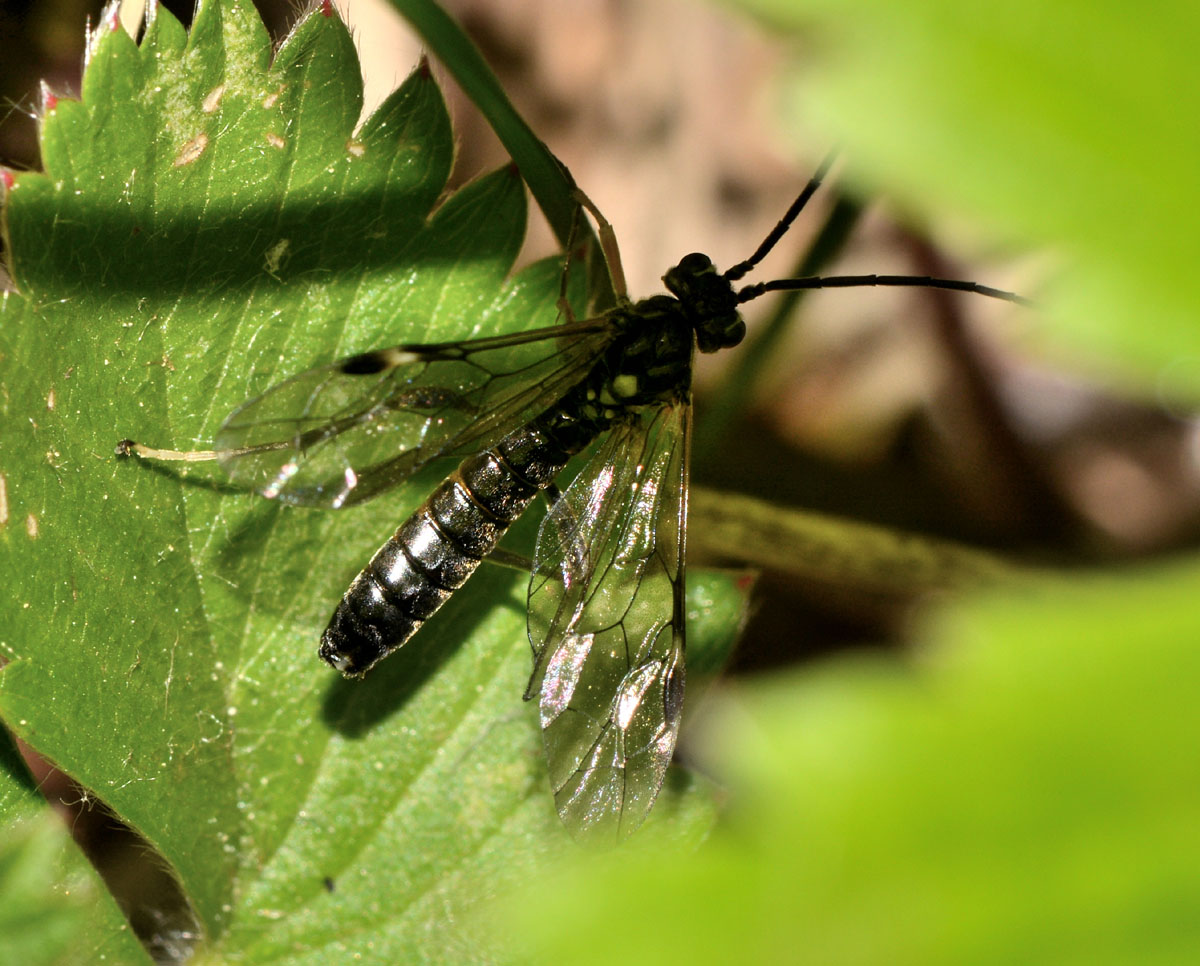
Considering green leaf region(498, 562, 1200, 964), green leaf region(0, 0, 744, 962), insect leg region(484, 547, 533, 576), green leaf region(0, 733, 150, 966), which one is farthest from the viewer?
insect leg region(484, 547, 533, 576)

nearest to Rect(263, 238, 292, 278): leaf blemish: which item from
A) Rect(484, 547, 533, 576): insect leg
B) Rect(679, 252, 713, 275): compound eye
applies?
Rect(484, 547, 533, 576): insect leg

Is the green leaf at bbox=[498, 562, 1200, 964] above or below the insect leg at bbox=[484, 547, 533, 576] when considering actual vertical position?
below

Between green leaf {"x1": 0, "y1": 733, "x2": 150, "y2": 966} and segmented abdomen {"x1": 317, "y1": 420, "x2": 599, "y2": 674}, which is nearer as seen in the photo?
green leaf {"x1": 0, "y1": 733, "x2": 150, "y2": 966}

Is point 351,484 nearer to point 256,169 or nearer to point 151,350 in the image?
point 151,350

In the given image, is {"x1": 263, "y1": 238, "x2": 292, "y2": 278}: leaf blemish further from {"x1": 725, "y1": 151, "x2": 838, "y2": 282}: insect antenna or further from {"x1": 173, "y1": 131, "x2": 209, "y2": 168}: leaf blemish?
{"x1": 725, "y1": 151, "x2": 838, "y2": 282}: insect antenna

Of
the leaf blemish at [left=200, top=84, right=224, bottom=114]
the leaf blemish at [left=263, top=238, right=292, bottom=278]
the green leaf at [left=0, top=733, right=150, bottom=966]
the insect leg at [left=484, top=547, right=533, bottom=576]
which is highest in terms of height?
the leaf blemish at [left=200, top=84, right=224, bottom=114]

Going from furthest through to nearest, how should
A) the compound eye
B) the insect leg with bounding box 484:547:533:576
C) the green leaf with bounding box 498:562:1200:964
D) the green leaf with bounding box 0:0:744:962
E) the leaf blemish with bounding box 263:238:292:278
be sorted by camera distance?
the compound eye < the insect leg with bounding box 484:547:533:576 < the leaf blemish with bounding box 263:238:292:278 < the green leaf with bounding box 0:0:744:962 < the green leaf with bounding box 498:562:1200:964

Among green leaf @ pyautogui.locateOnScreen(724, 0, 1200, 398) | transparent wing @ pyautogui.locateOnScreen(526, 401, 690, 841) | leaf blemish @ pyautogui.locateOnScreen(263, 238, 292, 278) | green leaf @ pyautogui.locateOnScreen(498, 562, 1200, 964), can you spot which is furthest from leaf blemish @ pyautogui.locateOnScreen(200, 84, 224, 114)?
green leaf @ pyautogui.locateOnScreen(498, 562, 1200, 964)
